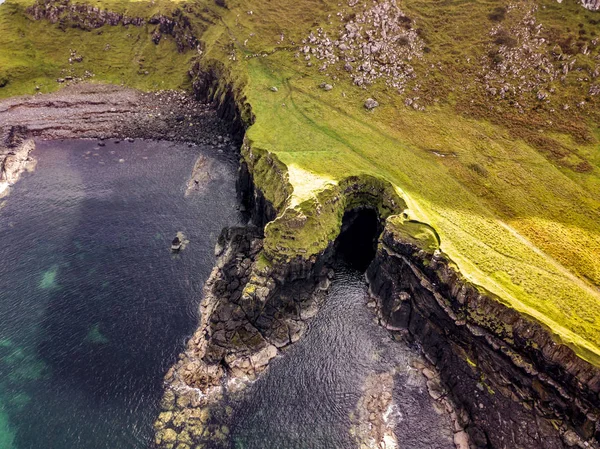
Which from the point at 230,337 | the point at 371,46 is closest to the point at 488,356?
the point at 230,337

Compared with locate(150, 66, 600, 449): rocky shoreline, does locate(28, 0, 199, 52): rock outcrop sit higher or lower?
higher

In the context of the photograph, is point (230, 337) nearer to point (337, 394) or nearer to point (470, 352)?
point (337, 394)

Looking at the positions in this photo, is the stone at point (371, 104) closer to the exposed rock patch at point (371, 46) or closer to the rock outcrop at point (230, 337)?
the exposed rock patch at point (371, 46)

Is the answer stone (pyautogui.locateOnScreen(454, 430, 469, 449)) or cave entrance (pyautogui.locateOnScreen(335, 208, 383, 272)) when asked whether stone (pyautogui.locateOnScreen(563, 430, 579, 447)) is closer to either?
stone (pyautogui.locateOnScreen(454, 430, 469, 449))

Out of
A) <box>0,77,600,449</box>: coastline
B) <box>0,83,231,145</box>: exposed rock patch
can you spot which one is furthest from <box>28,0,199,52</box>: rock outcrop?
<box>0,77,600,449</box>: coastline

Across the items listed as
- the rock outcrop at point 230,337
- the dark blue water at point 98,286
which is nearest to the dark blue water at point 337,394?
the rock outcrop at point 230,337

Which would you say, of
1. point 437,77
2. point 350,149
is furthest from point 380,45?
point 350,149
